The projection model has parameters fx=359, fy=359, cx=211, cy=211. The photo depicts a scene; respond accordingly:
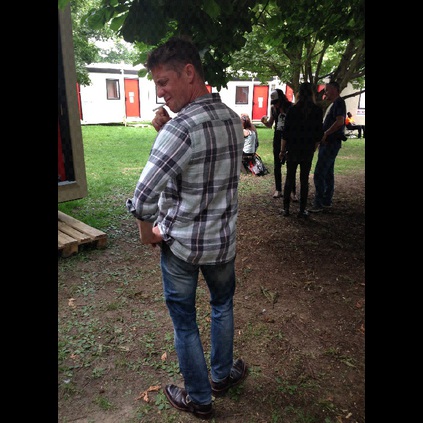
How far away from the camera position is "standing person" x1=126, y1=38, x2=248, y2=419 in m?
1.53

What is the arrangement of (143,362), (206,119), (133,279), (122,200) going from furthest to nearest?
(122,200)
(133,279)
(143,362)
(206,119)

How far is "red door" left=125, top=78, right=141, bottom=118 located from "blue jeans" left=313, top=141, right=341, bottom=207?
64.4ft

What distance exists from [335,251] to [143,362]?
9.46 feet

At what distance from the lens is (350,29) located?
178 inches

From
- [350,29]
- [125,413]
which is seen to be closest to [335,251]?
[350,29]

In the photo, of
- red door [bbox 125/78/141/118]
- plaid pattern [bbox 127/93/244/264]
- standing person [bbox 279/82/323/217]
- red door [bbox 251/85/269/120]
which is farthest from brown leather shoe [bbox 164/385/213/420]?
red door [bbox 251/85/269/120]

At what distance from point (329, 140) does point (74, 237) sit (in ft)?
12.6

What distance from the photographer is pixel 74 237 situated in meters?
4.32

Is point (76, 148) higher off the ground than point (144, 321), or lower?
higher

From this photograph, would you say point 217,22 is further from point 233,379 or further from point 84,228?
point 233,379

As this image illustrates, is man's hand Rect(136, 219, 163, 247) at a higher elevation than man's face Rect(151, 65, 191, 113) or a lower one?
lower

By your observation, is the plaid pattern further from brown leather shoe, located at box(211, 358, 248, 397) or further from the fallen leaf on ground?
the fallen leaf on ground

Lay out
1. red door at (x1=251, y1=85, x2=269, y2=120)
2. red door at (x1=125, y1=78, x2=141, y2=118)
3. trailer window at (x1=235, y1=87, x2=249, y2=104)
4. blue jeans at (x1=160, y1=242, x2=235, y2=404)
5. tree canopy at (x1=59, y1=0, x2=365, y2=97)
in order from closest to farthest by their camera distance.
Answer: blue jeans at (x1=160, y1=242, x2=235, y2=404) → tree canopy at (x1=59, y1=0, x2=365, y2=97) → red door at (x1=125, y1=78, x2=141, y2=118) → trailer window at (x1=235, y1=87, x2=249, y2=104) → red door at (x1=251, y1=85, x2=269, y2=120)
